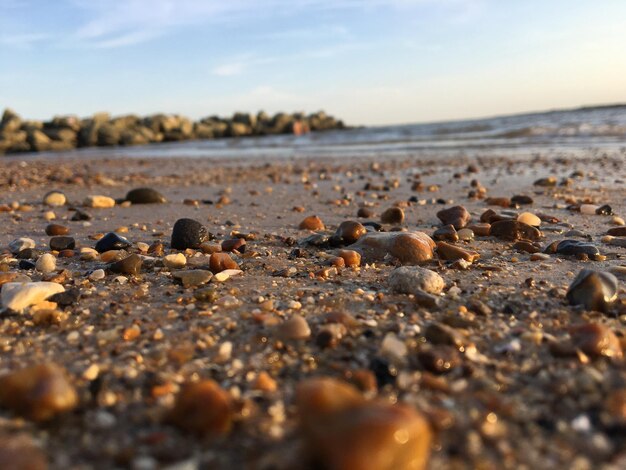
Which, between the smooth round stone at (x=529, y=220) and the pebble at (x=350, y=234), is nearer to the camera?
the pebble at (x=350, y=234)

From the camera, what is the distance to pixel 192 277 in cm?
210

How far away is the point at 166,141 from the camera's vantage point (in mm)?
37344

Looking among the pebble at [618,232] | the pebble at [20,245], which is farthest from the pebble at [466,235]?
the pebble at [20,245]

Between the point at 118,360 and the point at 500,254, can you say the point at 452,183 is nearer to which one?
the point at 500,254

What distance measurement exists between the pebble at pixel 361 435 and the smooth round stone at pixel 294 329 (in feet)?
1.73

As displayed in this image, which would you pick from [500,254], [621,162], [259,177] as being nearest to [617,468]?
[500,254]

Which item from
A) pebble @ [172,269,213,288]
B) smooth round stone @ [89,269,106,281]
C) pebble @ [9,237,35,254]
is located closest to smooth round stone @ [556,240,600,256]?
pebble @ [172,269,213,288]

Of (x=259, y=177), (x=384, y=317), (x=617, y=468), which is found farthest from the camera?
(x=259, y=177)

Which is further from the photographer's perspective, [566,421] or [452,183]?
[452,183]

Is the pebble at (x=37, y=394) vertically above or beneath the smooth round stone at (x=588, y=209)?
above

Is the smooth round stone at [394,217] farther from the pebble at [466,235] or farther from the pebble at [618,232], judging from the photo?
the pebble at [618,232]

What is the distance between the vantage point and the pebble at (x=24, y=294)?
1.75 meters

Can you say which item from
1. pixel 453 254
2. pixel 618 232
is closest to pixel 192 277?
pixel 453 254

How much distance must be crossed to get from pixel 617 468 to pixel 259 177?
6.99 metres
